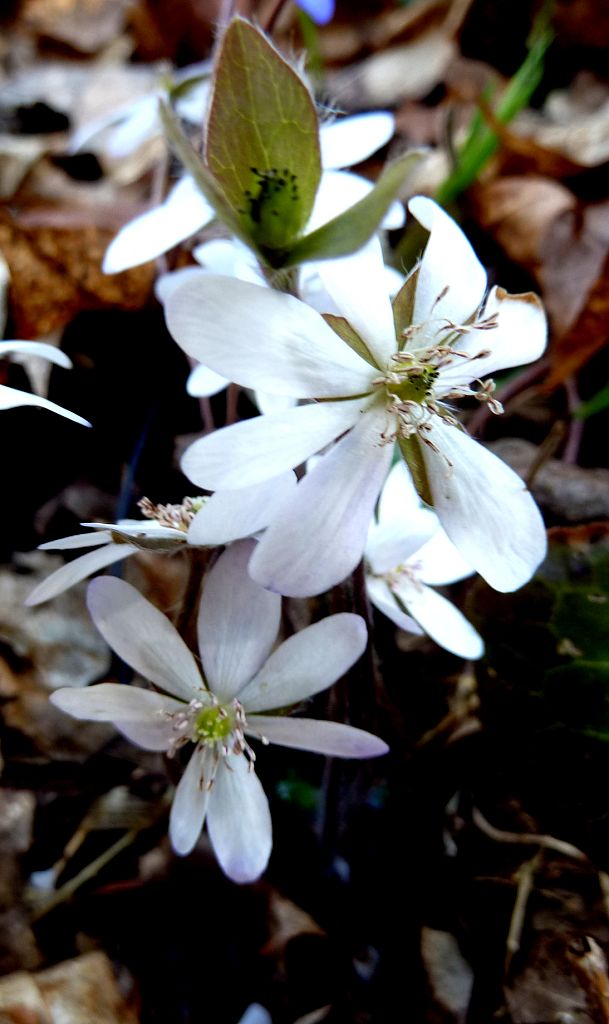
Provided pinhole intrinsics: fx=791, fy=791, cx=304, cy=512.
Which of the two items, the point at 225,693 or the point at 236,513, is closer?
the point at 236,513

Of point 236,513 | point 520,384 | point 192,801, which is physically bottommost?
point 192,801

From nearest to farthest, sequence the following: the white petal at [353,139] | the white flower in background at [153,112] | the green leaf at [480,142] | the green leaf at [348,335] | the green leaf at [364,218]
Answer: the green leaf at [364,218] → the green leaf at [348,335] → the white petal at [353,139] → the white flower in background at [153,112] → the green leaf at [480,142]

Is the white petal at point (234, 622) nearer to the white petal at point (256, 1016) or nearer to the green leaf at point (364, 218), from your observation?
the green leaf at point (364, 218)

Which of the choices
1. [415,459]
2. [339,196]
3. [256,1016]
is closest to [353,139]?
[339,196]

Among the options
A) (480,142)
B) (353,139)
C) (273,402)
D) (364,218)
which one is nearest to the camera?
(364,218)

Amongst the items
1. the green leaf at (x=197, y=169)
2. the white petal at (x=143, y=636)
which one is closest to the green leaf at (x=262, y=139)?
the green leaf at (x=197, y=169)

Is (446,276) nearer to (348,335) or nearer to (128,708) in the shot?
(348,335)
